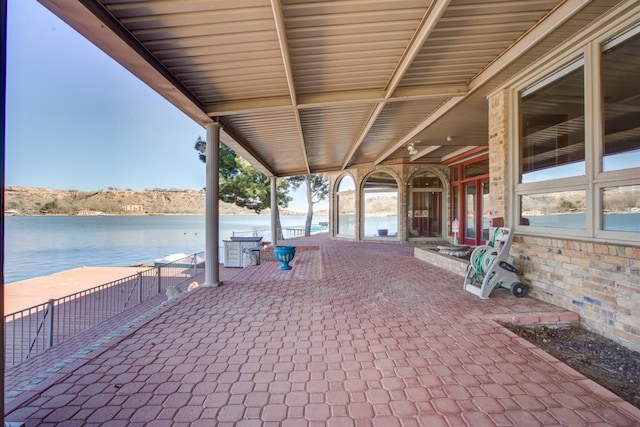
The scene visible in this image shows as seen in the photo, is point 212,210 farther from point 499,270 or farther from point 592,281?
point 592,281

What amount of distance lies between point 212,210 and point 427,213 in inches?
319

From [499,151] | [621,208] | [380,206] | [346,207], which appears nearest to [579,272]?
[621,208]

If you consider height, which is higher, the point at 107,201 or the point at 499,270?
the point at 107,201

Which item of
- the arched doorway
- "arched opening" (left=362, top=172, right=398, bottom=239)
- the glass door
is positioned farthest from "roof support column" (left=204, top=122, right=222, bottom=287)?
the arched doorway

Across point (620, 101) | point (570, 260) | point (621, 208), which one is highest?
point (620, 101)

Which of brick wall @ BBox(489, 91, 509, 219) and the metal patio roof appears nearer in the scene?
the metal patio roof

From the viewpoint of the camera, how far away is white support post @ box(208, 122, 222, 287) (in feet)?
15.5

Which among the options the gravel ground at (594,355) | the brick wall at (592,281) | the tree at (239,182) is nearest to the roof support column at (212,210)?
the gravel ground at (594,355)

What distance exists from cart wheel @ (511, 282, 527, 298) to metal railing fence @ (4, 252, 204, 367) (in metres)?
6.52

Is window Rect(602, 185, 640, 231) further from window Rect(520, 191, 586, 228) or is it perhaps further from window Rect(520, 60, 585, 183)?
window Rect(520, 60, 585, 183)

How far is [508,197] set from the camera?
13.9 feet

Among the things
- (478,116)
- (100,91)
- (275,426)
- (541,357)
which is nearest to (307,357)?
(275,426)

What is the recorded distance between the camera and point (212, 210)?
4812mm

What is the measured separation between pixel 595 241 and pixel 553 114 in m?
1.97
